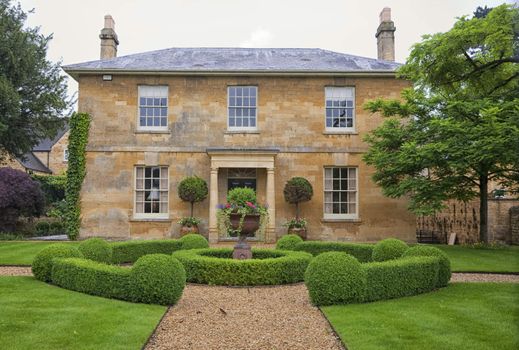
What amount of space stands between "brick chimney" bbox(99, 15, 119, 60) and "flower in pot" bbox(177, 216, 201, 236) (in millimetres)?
9545

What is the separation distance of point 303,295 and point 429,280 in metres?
2.56

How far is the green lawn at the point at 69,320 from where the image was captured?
20.1ft

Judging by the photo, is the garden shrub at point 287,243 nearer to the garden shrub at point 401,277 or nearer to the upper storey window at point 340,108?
the garden shrub at point 401,277

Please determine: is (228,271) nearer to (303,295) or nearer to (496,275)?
(303,295)

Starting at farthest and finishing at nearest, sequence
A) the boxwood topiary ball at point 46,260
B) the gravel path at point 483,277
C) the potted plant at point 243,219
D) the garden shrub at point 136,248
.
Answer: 1. the garden shrub at point 136,248
2. the potted plant at point 243,219
3. the gravel path at point 483,277
4. the boxwood topiary ball at point 46,260

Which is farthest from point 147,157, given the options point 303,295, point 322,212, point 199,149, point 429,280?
point 429,280

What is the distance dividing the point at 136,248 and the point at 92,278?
5.74m

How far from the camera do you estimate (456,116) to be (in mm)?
15492

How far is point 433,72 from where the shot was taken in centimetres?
1221

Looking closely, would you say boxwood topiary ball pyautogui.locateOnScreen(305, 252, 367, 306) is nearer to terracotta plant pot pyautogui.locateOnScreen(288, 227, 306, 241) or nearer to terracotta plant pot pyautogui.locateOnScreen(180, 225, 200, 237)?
terracotta plant pot pyautogui.locateOnScreen(288, 227, 306, 241)

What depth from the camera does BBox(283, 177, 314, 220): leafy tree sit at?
19422 mm

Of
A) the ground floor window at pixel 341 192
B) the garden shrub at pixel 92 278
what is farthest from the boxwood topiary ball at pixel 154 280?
the ground floor window at pixel 341 192

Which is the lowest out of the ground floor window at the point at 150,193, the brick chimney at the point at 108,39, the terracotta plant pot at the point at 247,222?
the terracotta plant pot at the point at 247,222

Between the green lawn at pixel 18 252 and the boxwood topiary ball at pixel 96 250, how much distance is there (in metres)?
2.24
